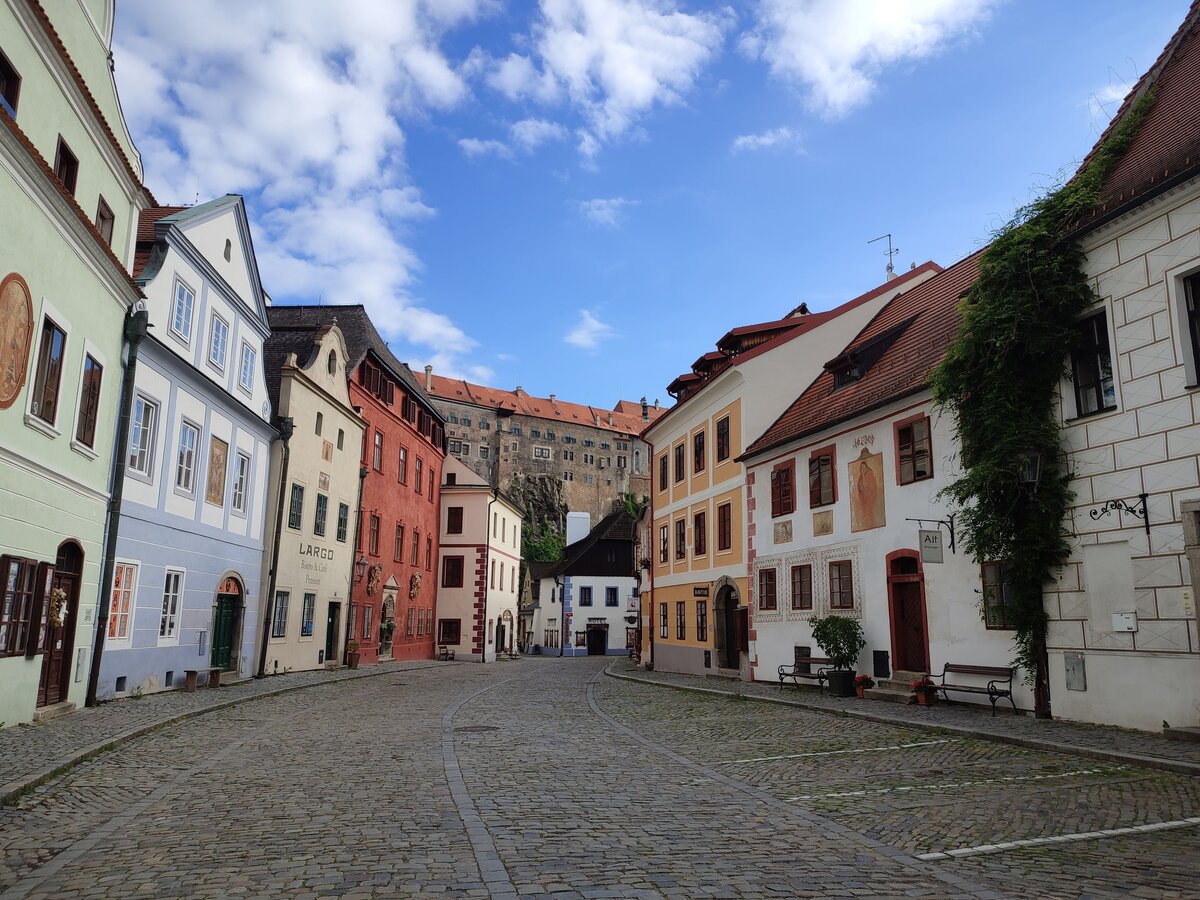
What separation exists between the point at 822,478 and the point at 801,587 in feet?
10.1

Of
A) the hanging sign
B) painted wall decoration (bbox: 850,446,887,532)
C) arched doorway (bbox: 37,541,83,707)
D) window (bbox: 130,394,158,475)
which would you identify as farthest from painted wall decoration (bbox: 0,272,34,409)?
painted wall decoration (bbox: 850,446,887,532)

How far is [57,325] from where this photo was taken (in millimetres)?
13836

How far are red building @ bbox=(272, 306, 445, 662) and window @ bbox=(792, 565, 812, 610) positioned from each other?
→ 16.6 metres

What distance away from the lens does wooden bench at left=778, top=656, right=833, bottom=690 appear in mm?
22094

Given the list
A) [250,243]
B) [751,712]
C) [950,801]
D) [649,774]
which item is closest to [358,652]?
[250,243]

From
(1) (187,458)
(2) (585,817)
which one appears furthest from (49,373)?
(2) (585,817)

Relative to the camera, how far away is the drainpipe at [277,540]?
25438 millimetres

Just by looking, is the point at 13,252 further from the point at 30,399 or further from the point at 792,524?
the point at 792,524

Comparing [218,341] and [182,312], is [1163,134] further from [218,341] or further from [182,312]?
[218,341]

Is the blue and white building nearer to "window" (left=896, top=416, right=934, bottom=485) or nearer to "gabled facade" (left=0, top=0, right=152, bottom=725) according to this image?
"gabled facade" (left=0, top=0, right=152, bottom=725)

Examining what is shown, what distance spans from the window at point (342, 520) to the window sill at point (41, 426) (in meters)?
17.7

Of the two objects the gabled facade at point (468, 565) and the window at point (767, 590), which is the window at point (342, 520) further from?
the gabled facade at point (468, 565)

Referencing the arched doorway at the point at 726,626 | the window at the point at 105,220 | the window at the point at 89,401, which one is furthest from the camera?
the arched doorway at the point at 726,626

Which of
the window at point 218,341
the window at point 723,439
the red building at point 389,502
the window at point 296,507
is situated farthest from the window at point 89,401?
the window at point 723,439
